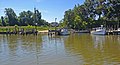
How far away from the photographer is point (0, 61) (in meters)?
22.7

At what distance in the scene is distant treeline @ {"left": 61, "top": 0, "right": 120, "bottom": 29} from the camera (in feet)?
283

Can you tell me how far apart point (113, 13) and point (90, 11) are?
11.1 meters

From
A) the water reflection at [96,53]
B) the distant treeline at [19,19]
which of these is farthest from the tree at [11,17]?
the water reflection at [96,53]

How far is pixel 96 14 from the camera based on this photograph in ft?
311

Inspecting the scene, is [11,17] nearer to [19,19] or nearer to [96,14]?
[19,19]

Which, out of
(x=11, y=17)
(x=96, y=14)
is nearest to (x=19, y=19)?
(x=11, y=17)

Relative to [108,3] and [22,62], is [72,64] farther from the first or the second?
[108,3]

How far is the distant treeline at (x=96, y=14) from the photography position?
8612 centimetres

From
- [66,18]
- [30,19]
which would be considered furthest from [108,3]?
[30,19]

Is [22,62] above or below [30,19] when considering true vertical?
below

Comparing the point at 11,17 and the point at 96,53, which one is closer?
the point at 96,53

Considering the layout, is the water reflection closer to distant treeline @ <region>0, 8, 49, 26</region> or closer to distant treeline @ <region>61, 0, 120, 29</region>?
distant treeline @ <region>61, 0, 120, 29</region>

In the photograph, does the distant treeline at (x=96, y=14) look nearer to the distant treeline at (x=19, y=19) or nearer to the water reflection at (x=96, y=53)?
the distant treeline at (x=19, y=19)

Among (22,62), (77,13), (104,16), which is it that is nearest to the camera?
(22,62)
